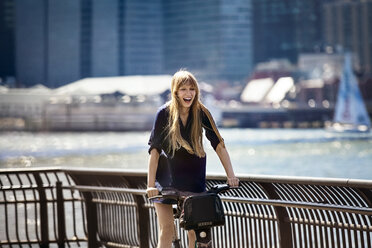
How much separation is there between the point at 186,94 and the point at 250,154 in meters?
95.7

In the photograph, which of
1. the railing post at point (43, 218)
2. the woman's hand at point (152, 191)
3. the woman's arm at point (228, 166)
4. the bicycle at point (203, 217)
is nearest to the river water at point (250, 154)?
the railing post at point (43, 218)

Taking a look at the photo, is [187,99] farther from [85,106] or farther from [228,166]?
[85,106]

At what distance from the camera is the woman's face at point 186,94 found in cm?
543

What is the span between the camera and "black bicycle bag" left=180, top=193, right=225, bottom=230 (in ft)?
16.6

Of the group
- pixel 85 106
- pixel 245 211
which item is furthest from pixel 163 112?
pixel 85 106

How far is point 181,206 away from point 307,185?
1418mm

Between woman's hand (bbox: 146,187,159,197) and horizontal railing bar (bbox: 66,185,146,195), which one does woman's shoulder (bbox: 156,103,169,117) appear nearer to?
woman's hand (bbox: 146,187,159,197)

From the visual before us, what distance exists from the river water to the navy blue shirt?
177 ft

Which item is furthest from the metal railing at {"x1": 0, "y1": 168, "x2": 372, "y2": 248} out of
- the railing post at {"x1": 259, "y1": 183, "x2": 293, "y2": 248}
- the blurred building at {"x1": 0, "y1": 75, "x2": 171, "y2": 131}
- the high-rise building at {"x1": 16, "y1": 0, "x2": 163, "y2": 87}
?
the high-rise building at {"x1": 16, "y1": 0, "x2": 163, "y2": 87}

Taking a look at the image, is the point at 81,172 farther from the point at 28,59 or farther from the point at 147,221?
the point at 28,59

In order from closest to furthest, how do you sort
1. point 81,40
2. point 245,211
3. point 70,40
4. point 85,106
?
point 245,211 < point 85,106 < point 70,40 < point 81,40

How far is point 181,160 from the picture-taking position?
214 inches

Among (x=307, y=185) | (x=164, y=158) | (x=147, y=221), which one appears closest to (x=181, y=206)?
(x=164, y=158)

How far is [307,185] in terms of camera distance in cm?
634
